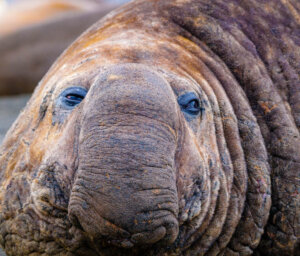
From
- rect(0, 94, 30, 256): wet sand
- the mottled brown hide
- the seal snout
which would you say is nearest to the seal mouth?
the seal snout

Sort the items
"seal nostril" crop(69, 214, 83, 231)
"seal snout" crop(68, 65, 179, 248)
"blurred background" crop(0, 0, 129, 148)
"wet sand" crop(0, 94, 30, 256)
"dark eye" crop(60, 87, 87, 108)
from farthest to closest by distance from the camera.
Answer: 1. "blurred background" crop(0, 0, 129, 148)
2. "wet sand" crop(0, 94, 30, 256)
3. "dark eye" crop(60, 87, 87, 108)
4. "seal nostril" crop(69, 214, 83, 231)
5. "seal snout" crop(68, 65, 179, 248)

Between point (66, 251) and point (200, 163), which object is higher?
point (200, 163)

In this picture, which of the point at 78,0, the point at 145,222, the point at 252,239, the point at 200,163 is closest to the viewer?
the point at 145,222

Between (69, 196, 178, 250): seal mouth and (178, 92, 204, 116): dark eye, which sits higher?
(178, 92, 204, 116): dark eye

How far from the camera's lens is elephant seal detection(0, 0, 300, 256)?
3.20 m

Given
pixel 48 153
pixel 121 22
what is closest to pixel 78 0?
pixel 121 22

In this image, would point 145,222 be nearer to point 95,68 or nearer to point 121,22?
point 95,68

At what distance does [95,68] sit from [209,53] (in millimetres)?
984

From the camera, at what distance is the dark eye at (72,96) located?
3668 mm

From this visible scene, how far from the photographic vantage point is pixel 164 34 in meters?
4.47

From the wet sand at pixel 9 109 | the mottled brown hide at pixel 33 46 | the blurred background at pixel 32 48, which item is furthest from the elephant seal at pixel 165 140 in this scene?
the mottled brown hide at pixel 33 46

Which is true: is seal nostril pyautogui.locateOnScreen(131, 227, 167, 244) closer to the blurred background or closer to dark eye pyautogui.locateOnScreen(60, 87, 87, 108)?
dark eye pyautogui.locateOnScreen(60, 87, 87, 108)

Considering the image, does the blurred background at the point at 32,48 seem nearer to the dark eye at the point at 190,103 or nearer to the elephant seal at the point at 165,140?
the elephant seal at the point at 165,140

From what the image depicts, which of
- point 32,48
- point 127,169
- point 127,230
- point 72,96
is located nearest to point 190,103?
point 72,96
